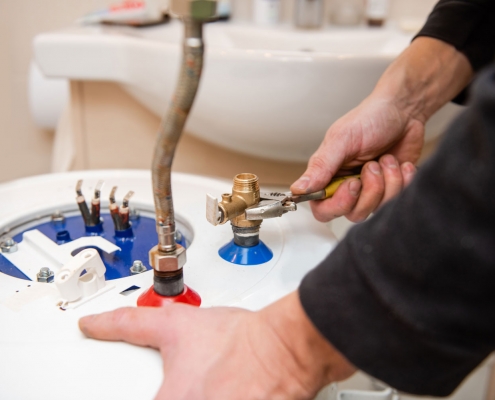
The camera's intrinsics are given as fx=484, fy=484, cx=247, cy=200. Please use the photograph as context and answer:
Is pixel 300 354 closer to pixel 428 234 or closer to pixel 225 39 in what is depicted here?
pixel 428 234

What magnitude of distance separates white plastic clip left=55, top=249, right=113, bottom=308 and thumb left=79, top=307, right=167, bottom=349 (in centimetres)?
3

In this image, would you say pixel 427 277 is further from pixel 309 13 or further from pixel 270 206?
pixel 309 13

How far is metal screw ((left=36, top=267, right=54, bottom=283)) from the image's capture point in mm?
379

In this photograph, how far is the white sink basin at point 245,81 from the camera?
1.67 feet

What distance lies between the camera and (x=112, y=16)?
755mm

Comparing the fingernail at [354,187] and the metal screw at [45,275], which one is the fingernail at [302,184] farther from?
the metal screw at [45,275]

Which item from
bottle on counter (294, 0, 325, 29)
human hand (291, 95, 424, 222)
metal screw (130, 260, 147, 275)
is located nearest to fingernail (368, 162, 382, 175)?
human hand (291, 95, 424, 222)

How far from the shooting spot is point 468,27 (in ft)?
1.60

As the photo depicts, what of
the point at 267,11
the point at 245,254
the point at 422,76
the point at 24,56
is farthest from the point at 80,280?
the point at 24,56

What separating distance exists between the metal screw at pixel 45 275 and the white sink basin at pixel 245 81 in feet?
0.86

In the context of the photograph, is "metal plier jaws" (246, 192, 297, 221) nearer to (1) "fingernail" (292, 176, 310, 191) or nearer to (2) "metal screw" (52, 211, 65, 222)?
(1) "fingernail" (292, 176, 310, 191)

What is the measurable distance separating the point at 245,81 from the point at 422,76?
0.19m

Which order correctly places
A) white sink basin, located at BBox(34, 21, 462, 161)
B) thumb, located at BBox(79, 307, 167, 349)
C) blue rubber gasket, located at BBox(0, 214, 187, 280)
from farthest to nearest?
1. white sink basin, located at BBox(34, 21, 462, 161)
2. blue rubber gasket, located at BBox(0, 214, 187, 280)
3. thumb, located at BBox(79, 307, 167, 349)

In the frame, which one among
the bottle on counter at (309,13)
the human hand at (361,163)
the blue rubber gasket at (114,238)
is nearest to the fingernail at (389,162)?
the human hand at (361,163)
